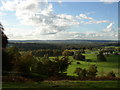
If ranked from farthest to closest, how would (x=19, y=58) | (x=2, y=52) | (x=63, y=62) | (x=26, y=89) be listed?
1. (x=63, y=62)
2. (x=19, y=58)
3. (x=2, y=52)
4. (x=26, y=89)

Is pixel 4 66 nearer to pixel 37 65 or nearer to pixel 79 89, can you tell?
pixel 37 65

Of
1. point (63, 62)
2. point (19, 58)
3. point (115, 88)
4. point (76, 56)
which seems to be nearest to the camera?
point (115, 88)

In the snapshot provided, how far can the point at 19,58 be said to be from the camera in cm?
3388

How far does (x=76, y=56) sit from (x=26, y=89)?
90.0 metres

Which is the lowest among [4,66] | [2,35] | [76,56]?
[76,56]

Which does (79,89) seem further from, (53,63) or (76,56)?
(76,56)

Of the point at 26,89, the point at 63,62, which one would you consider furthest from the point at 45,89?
the point at 63,62

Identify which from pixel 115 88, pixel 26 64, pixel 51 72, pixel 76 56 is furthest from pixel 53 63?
pixel 76 56

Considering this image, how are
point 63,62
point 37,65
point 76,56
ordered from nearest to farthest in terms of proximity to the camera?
point 37,65 → point 63,62 → point 76,56

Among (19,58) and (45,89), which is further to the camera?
(19,58)

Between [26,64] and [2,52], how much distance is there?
11.5 meters

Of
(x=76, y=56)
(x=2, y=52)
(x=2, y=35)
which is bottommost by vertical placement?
(x=76, y=56)

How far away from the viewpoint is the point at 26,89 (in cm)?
941

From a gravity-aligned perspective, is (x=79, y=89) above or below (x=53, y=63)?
above
